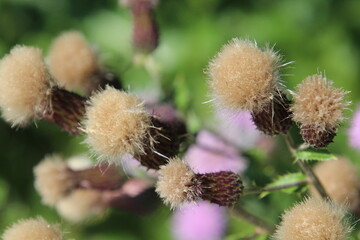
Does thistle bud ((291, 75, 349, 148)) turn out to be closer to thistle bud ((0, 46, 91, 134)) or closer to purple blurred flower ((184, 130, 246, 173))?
thistle bud ((0, 46, 91, 134))

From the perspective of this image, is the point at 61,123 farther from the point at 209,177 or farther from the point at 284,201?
the point at 284,201

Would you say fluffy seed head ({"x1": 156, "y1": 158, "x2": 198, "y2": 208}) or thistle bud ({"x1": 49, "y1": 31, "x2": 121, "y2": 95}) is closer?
fluffy seed head ({"x1": 156, "y1": 158, "x2": 198, "y2": 208})

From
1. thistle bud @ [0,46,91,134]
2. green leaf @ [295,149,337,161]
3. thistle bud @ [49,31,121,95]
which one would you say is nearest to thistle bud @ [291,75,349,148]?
green leaf @ [295,149,337,161]

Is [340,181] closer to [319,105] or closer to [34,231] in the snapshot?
[319,105]

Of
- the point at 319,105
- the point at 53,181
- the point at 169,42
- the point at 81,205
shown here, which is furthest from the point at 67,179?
the point at 169,42

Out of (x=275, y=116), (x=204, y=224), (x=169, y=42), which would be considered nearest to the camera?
(x=275, y=116)

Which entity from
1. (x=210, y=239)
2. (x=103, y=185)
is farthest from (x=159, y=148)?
(x=210, y=239)
